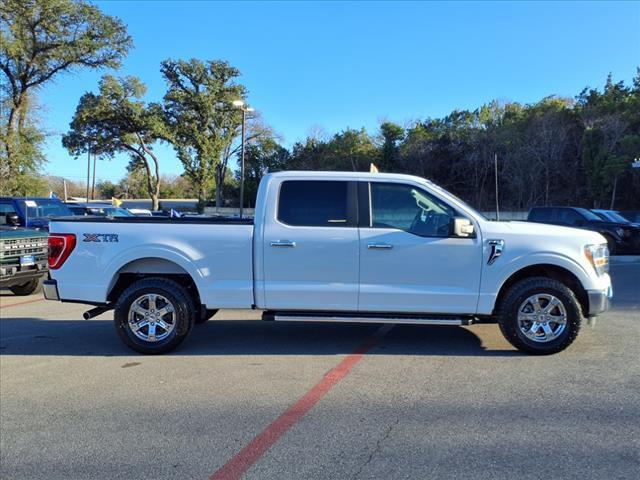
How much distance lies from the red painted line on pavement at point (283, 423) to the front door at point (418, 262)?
0.73 m

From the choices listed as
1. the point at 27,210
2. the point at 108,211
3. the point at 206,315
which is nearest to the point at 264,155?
the point at 108,211

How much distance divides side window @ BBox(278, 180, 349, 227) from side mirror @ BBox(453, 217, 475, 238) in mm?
1174

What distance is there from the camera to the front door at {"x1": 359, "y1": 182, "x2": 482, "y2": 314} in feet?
18.9

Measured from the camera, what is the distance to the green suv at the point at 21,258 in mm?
9742

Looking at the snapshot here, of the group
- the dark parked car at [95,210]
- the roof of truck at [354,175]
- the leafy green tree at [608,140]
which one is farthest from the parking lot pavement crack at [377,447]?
the leafy green tree at [608,140]

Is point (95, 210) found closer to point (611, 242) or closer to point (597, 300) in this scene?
point (611, 242)

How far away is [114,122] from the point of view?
4806cm

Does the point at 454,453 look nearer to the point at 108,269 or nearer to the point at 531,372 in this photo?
the point at 531,372

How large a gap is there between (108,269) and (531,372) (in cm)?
472

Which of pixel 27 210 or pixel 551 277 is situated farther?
pixel 27 210

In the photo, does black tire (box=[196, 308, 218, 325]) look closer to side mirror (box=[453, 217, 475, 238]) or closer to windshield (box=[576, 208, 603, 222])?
side mirror (box=[453, 217, 475, 238])

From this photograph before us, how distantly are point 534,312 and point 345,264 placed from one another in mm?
2118

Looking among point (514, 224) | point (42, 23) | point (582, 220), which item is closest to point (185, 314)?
point (514, 224)

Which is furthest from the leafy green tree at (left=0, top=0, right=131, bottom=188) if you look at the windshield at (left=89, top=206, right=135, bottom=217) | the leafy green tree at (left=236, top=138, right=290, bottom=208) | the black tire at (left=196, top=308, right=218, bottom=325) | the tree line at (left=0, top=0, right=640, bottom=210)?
the black tire at (left=196, top=308, right=218, bottom=325)
